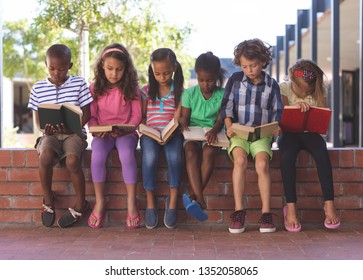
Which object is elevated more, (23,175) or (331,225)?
(23,175)

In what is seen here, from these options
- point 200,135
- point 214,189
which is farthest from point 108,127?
point 214,189

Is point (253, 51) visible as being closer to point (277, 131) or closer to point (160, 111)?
point (277, 131)

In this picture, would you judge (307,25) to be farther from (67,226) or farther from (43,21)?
(67,226)

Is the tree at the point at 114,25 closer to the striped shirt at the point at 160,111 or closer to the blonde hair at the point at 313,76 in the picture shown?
the striped shirt at the point at 160,111

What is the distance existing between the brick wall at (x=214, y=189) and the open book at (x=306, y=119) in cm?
25

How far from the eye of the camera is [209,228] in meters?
4.25

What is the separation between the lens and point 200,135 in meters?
4.16

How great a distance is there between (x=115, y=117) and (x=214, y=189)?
872 mm

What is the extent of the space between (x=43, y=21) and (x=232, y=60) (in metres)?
3.18

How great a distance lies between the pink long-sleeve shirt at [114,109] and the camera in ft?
14.3

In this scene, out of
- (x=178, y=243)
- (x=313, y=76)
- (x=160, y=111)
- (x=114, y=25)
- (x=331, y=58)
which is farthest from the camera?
(x=331, y=58)

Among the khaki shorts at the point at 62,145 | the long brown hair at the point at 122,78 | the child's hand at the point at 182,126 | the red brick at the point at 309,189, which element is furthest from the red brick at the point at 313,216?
the khaki shorts at the point at 62,145

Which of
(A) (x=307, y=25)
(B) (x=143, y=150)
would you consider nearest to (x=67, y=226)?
(B) (x=143, y=150)

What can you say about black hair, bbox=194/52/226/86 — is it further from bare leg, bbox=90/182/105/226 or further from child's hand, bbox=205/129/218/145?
bare leg, bbox=90/182/105/226
